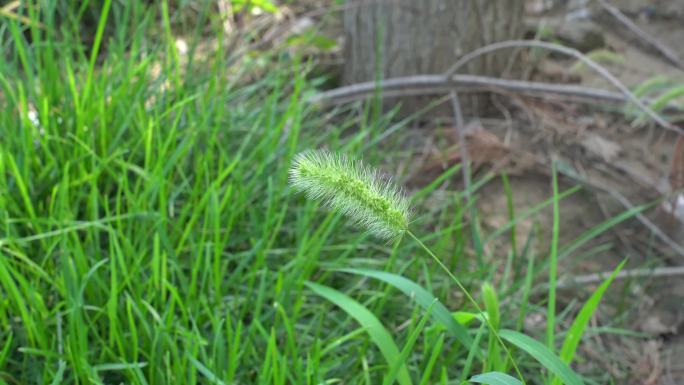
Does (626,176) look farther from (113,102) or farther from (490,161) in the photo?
(113,102)

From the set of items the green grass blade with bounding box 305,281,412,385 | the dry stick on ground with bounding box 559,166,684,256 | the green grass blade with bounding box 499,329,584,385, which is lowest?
the dry stick on ground with bounding box 559,166,684,256

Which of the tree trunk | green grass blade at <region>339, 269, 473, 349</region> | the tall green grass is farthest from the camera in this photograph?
the tree trunk

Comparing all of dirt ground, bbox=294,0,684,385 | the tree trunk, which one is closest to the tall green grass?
dirt ground, bbox=294,0,684,385

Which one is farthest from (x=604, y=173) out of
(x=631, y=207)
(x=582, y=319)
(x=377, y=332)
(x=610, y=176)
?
(x=377, y=332)

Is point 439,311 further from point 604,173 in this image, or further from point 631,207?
point 604,173

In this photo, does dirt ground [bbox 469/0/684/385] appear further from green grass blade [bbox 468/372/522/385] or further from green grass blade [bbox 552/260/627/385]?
green grass blade [bbox 468/372/522/385]

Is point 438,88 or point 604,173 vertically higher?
point 438,88
